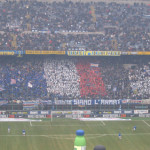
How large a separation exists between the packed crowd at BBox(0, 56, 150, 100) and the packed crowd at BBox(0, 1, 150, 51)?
2.15 metres

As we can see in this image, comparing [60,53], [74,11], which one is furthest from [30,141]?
[74,11]

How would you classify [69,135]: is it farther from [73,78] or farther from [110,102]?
[73,78]

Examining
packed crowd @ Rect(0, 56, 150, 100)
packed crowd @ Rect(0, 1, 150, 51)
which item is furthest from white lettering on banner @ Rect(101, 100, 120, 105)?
packed crowd @ Rect(0, 1, 150, 51)

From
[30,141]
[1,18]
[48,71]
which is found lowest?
[30,141]

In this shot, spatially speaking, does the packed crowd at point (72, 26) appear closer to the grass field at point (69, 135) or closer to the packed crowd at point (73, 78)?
the packed crowd at point (73, 78)

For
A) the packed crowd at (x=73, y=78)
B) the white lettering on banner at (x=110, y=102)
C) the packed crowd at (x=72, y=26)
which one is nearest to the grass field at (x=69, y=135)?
the white lettering on banner at (x=110, y=102)

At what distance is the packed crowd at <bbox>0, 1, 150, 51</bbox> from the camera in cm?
6209

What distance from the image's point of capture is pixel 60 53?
59312 millimetres

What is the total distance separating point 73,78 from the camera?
59688 mm

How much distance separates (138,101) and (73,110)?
9285 mm

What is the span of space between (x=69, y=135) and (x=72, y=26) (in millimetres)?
26979

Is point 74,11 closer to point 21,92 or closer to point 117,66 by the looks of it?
point 117,66

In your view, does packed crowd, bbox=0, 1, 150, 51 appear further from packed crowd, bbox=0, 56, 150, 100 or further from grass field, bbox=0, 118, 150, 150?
grass field, bbox=0, 118, 150, 150

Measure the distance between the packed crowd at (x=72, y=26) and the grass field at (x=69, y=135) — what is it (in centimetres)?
1554
